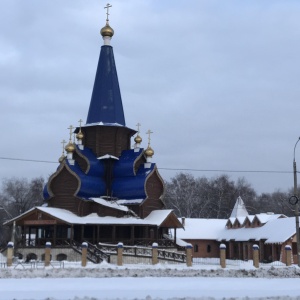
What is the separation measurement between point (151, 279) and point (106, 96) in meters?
16.9

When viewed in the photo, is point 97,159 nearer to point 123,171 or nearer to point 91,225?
point 123,171

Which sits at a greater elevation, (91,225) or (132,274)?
(91,225)

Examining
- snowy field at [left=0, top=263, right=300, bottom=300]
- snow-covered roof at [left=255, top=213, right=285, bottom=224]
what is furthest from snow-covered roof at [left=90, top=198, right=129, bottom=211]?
snow-covered roof at [left=255, top=213, right=285, bottom=224]

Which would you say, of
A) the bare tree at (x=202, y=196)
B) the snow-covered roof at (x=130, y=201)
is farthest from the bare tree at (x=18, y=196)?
the snow-covered roof at (x=130, y=201)

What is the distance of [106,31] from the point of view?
3581 centimetres

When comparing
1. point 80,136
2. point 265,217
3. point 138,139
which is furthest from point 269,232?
point 80,136

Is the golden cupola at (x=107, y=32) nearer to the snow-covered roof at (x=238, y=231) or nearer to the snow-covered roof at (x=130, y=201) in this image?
the snow-covered roof at (x=130, y=201)

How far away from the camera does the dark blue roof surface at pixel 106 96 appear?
3403 cm

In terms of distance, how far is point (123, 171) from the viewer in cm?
3259

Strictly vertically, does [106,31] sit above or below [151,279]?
above

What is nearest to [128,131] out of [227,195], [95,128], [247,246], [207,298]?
[95,128]

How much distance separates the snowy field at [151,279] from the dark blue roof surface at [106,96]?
1329 cm

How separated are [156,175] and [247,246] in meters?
12.7

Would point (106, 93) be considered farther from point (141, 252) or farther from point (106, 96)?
point (141, 252)
